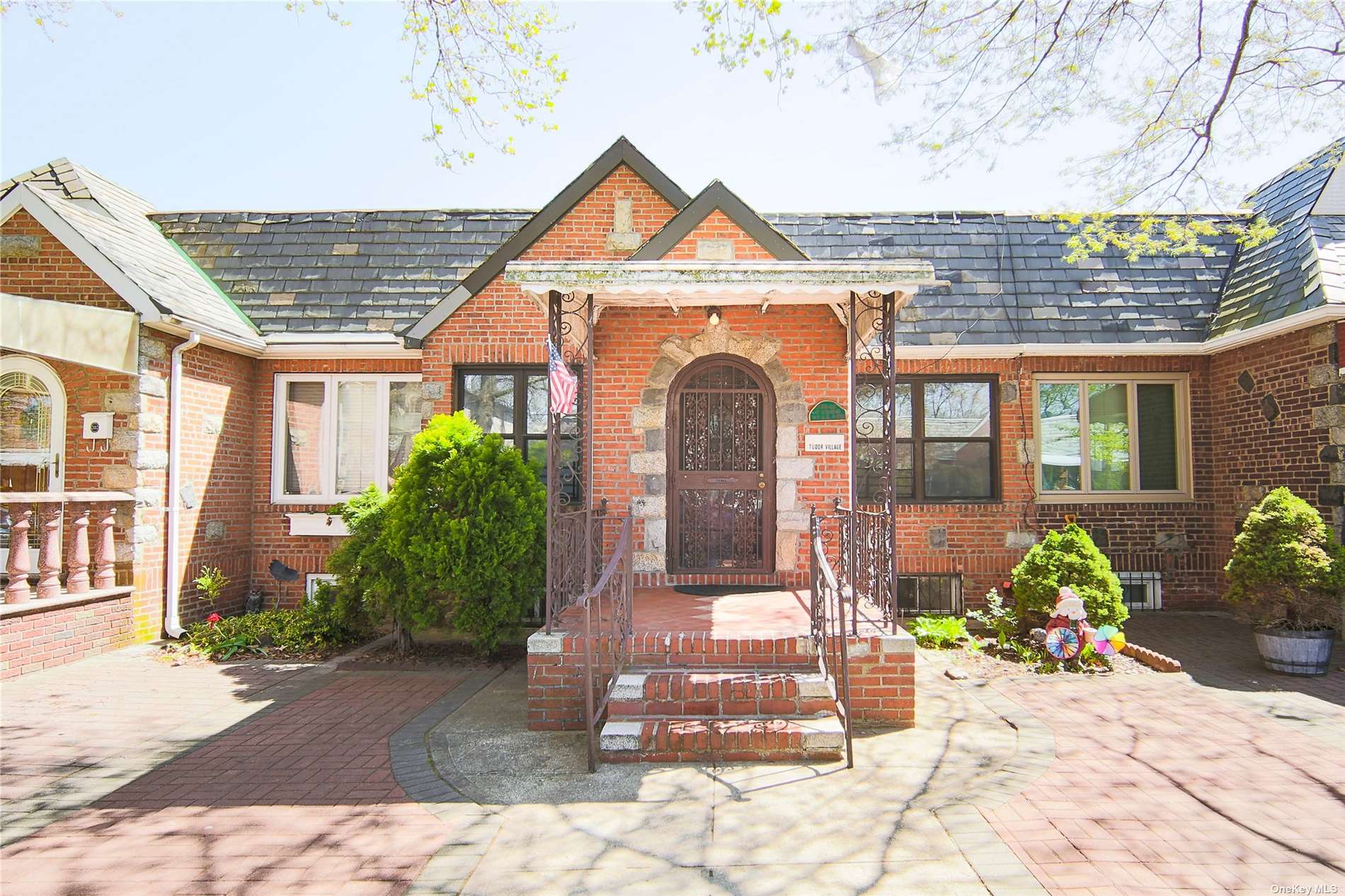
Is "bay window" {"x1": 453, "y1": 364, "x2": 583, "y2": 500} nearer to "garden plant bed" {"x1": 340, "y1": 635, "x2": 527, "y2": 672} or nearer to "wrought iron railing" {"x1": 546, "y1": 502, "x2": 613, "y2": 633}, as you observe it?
"garden plant bed" {"x1": 340, "y1": 635, "x2": 527, "y2": 672}

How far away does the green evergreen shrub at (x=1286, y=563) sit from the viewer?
6.84m

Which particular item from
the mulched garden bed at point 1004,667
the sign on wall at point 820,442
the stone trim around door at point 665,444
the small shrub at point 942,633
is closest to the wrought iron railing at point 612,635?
the stone trim around door at point 665,444

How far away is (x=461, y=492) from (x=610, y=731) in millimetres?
3241

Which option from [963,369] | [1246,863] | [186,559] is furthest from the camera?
[963,369]

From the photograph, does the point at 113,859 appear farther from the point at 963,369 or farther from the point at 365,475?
the point at 963,369

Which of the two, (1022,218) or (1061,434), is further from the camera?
(1022,218)

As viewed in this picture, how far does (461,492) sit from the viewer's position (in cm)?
745

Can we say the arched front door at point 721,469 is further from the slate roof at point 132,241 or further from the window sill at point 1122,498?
the slate roof at point 132,241

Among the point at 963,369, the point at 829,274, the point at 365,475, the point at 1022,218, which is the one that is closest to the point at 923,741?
the point at 829,274

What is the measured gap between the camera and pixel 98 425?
326 inches

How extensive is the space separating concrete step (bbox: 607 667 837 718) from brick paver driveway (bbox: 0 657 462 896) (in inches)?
63.5

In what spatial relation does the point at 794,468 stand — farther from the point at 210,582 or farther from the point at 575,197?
the point at 210,582

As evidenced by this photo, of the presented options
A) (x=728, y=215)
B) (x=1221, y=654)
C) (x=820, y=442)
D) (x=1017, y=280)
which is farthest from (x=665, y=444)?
(x=1221, y=654)

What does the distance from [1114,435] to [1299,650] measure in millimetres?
3714
